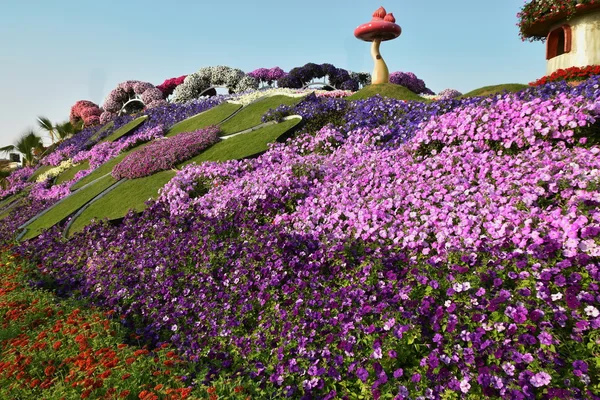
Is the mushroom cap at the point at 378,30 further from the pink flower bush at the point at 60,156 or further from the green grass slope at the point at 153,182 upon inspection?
the pink flower bush at the point at 60,156

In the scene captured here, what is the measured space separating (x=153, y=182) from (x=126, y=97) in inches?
1409

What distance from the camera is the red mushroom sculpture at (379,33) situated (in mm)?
18891

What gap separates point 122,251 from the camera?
874cm

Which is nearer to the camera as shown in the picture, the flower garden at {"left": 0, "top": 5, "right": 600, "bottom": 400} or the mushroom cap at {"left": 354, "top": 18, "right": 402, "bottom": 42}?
the flower garden at {"left": 0, "top": 5, "right": 600, "bottom": 400}

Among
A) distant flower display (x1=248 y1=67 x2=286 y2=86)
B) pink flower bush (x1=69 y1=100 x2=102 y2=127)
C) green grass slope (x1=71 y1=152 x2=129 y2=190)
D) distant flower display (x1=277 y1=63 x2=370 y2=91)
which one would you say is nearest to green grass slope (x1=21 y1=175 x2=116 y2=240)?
green grass slope (x1=71 y1=152 x2=129 y2=190)

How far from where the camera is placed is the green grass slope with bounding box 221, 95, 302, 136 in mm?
15433

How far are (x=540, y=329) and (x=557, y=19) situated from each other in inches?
990

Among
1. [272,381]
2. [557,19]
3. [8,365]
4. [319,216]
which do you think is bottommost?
[272,381]

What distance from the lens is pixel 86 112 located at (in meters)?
46.9

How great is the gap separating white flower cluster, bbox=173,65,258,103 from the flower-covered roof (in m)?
22.1

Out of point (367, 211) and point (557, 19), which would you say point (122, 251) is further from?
point (557, 19)

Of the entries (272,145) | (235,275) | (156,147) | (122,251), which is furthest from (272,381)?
(156,147)

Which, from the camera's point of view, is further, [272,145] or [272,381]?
[272,145]

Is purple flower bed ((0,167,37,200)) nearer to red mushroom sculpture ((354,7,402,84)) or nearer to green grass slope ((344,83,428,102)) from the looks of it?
green grass slope ((344,83,428,102))
